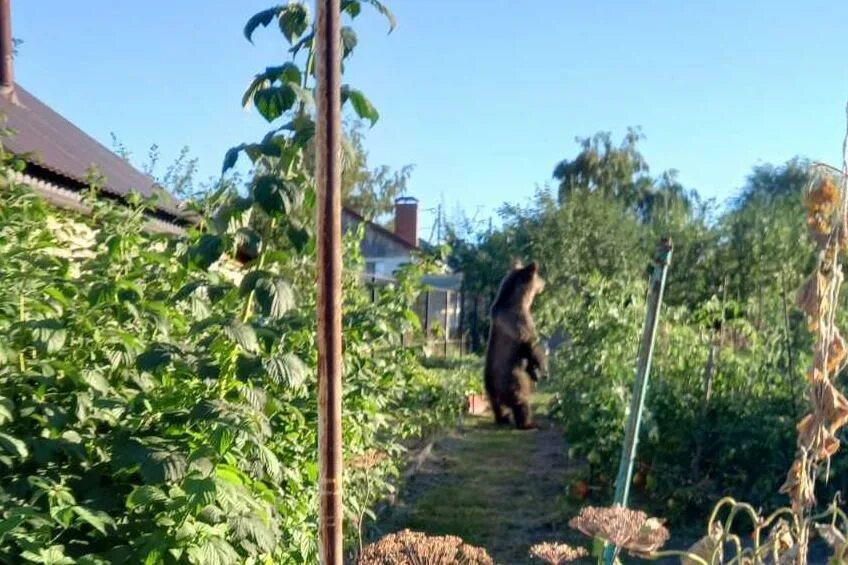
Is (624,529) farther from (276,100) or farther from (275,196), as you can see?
(276,100)

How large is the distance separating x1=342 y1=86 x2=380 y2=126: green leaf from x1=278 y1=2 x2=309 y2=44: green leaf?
0.82ft

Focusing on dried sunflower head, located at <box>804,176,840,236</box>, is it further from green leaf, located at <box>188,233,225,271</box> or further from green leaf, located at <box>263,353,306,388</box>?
green leaf, located at <box>188,233,225,271</box>

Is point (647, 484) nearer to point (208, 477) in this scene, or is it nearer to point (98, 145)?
point (208, 477)

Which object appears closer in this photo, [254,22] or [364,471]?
[254,22]

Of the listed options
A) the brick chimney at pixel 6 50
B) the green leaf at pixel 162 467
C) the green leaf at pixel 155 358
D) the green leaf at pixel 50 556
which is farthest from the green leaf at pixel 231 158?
the brick chimney at pixel 6 50

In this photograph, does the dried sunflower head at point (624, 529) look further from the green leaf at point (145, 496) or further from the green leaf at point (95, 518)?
the green leaf at point (95, 518)

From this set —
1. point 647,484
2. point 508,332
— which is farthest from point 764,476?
point 508,332

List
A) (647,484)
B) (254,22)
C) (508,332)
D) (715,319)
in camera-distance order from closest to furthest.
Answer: (254,22) → (647,484) → (715,319) → (508,332)

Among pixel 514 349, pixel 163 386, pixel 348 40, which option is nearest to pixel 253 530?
pixel 163 386

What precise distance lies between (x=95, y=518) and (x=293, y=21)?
145cm

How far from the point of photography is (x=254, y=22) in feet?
9.06

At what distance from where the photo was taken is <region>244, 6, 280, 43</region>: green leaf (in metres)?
2.75

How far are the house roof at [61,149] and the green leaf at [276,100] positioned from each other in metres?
2.88

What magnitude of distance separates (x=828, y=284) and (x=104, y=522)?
198cm
